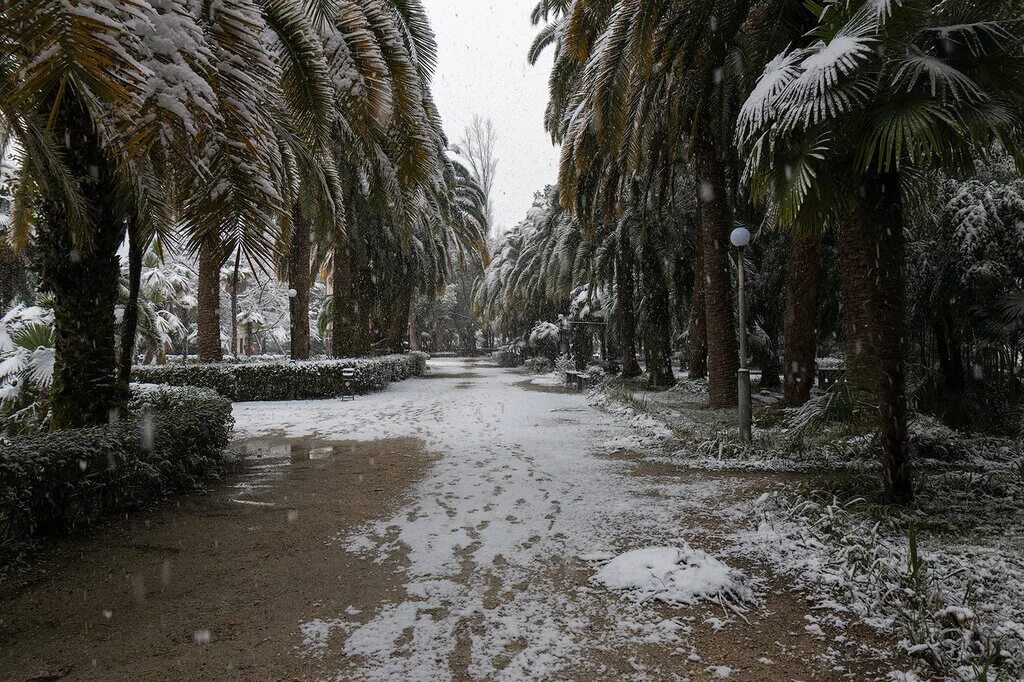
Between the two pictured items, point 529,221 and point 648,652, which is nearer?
point 648,652

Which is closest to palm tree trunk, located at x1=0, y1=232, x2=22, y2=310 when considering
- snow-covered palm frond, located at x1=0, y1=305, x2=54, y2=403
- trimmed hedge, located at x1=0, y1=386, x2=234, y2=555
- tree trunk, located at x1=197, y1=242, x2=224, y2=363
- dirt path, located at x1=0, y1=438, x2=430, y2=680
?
tree trunk, located at x1=197, y1=242, x2=224, y2=363

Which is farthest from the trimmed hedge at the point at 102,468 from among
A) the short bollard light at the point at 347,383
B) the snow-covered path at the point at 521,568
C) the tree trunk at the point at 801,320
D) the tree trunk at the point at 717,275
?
the tree trunk at the point at 801,320

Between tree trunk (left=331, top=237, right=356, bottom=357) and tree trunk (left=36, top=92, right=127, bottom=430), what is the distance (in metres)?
12.8

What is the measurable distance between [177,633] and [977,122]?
19.6ft

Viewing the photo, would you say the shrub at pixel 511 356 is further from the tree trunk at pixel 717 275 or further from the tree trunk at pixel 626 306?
the tree trunk at pixel 717 275

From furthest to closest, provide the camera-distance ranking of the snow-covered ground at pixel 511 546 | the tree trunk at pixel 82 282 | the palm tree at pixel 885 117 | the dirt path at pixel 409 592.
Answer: the tree trunk at pixel 82 282, the palm tree at pixel 885 117, the snow-covered ground at pixel 511 546, the dirt path at pixel 409 592

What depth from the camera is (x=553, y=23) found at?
583 inches

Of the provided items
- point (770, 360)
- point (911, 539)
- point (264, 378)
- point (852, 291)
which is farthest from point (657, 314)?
point (911, 539)

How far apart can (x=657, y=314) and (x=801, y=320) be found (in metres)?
5.81

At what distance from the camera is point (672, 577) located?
356 centimetres

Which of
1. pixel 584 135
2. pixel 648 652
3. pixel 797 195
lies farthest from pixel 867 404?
pixel 584 135

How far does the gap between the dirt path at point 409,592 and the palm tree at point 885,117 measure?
217 centimetres

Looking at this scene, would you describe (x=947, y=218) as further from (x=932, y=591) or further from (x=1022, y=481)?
(x=932, y=591)

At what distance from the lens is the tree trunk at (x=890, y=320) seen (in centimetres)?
470
